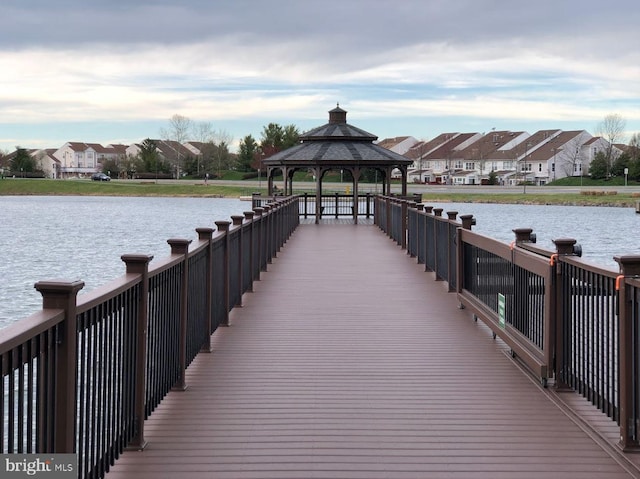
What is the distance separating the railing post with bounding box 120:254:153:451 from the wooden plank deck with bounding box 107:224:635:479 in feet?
0.41

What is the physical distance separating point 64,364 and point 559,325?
151 inches

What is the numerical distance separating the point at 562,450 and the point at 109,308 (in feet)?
8.67

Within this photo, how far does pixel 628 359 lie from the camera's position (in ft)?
15.5

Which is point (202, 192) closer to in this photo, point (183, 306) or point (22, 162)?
point (22, 162)

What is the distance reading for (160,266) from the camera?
5.43 meters

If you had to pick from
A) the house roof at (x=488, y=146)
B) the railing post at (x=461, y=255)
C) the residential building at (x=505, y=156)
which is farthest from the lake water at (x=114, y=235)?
the house roof at (x=488, y=146)

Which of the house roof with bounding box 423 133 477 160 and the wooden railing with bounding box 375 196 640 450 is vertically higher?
the house roof with bounding box 423 133 477 160

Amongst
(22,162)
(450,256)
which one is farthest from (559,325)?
(22,162)

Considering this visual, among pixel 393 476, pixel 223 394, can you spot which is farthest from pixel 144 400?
pixel 393 476

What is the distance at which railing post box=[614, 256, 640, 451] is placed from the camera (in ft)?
15.4

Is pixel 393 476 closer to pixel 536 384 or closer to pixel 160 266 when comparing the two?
pixel 160 266

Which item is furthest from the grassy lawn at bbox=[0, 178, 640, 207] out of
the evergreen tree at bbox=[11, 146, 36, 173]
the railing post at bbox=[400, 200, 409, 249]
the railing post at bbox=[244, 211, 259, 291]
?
the railing post at bbox=[244, 211, 259, 291]

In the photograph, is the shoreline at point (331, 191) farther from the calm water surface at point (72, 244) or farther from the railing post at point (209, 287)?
the railing post at point (209, 287)

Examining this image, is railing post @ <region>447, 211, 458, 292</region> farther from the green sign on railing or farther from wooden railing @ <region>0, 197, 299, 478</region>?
wooden railing @ <region>0, 197, 299, 478</region>
